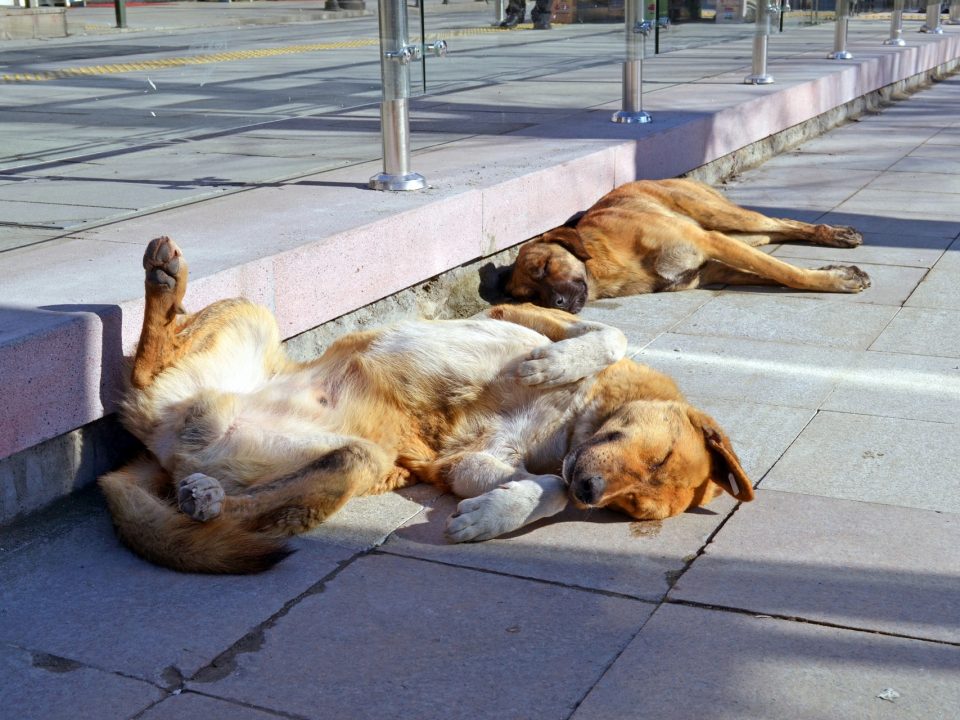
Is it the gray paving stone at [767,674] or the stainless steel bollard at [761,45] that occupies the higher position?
the stainless steel bollard at [761,45]

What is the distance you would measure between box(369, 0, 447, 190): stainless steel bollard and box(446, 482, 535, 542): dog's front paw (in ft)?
9.25

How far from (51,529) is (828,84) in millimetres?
10341

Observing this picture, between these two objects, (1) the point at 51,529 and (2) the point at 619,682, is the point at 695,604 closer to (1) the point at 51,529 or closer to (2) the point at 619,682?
(2) the point at 619,682

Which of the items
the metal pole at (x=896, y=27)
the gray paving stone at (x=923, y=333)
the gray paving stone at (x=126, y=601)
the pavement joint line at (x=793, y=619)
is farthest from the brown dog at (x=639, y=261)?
the metal pole at (x=896, y=27)

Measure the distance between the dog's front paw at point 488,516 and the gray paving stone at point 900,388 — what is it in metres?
1.71

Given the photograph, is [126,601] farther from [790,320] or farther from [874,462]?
[790,320]

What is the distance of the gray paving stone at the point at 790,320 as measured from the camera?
574 cm

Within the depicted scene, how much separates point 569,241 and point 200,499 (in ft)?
10.4

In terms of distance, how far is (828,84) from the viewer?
39.5ft

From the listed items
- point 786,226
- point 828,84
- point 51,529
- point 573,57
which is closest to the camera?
point 51,529

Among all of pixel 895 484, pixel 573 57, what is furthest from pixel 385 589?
pixel 573 57

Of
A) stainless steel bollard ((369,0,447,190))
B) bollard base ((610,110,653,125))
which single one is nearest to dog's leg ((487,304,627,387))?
stainless steel bollard ((369,0,447,190))

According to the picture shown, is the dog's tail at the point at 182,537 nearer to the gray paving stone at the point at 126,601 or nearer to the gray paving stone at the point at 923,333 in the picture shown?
the gray paving stone at the point at 126,601

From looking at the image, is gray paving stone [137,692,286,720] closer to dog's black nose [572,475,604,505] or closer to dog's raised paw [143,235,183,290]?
dog's black nose [572,475,604,505]
